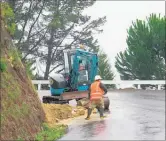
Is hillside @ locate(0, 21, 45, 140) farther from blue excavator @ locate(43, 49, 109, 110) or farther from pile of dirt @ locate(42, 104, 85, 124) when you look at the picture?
blue excavator @ locate(43, 49, 109, 110)

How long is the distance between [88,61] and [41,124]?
29.8ft

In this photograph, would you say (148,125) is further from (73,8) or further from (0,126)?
(73,8)

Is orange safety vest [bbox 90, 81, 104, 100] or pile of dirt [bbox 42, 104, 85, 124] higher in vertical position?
orange safety vest [bbox 90, 81, 104, 100]

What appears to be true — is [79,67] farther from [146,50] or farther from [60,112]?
[146,50]

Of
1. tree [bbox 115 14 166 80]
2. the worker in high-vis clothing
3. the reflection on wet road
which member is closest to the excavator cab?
the reflection on wet road

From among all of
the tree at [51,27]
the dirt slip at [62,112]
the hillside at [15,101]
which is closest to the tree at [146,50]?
the tree at [51,27]

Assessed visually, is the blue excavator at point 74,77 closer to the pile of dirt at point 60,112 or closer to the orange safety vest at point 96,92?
the pile of dirt at point 60,112

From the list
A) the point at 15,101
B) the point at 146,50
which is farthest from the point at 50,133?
the point at 146,50

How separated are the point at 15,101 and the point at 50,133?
1.32m

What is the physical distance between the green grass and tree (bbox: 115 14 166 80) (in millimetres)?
35735

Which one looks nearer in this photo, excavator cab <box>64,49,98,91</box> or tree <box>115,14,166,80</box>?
excavator cab <box>64,49,98,91</box>

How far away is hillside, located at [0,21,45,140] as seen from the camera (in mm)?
13453

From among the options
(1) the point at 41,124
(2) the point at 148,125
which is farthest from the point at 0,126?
(2) the point at 148,125

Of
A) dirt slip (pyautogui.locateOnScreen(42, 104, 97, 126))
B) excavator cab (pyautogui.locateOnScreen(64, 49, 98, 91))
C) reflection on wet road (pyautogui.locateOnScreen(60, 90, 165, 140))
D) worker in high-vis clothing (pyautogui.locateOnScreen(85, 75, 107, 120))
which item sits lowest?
reflection on wet road (pyautogui.locateOnScreen(60, 90, 165, 140))
